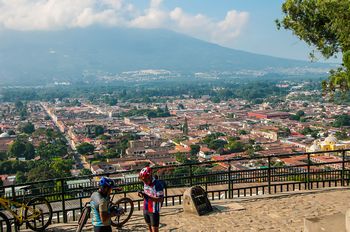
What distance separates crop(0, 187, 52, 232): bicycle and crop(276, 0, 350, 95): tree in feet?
18.4

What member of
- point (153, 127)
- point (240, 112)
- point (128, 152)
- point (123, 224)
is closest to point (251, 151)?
point (128, 152)

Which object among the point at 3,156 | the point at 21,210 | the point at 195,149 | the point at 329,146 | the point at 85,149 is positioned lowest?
the point at 3,156

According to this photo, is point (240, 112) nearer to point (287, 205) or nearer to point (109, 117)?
point (109, 117)

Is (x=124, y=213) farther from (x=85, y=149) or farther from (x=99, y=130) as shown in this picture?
(x=99, y=130)

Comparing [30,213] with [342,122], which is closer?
[30,213]

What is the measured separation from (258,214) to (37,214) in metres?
3.10

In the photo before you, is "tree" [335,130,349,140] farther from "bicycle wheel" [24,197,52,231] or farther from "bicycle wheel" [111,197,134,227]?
"bicycle wheel" [24,197,52,231]

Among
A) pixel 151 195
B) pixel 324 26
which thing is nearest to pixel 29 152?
pixel 324 26

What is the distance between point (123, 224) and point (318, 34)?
5722mm

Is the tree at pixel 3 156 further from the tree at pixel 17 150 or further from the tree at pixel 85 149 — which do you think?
the tree at pixel 85 149

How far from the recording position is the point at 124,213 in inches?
242

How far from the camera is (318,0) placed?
8.43 metres

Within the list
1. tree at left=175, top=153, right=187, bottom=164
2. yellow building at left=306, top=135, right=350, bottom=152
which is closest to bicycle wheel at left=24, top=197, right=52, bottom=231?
yellow building at left=306, top=135, right=350, bottom=152

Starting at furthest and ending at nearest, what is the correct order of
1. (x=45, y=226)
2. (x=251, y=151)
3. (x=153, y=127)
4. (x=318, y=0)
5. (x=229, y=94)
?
(x=229, y=94) < (x=153, y=127) < (x=251, y=151) < (x=318, y=0) < (x=45, y=226)
